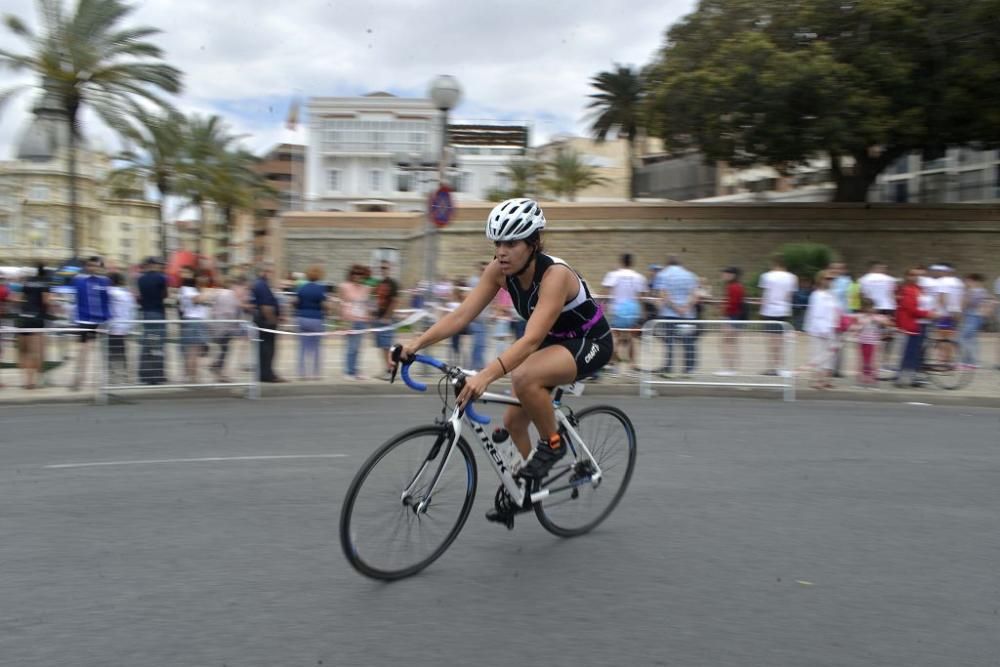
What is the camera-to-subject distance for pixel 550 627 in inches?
→ 160

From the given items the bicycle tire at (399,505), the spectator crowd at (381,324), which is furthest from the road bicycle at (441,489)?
the spectator crowd at (381,324)

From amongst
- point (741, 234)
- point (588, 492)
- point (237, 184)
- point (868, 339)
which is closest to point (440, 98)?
point (868, 339)

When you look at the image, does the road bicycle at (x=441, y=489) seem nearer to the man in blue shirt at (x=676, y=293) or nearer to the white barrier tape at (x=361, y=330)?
the white barrier tape at (x=361, y=330)

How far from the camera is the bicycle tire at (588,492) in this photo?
539 centimetres

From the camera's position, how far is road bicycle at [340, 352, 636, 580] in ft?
14.4

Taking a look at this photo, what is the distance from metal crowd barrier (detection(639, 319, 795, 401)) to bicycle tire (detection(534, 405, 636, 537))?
6895mm

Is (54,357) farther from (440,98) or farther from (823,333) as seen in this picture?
(823,333)

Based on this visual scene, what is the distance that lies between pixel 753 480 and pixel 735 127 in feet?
85.1

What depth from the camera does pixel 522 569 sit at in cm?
488

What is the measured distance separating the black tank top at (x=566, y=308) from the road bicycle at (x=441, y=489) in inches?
12.8

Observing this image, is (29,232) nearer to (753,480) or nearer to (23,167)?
(23,167)

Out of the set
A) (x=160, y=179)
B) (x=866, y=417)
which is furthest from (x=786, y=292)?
(x=160, y=179)

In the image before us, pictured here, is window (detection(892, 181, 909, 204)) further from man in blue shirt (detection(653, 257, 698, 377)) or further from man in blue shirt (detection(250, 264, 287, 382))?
man in blue shirt (detection(250, 264, 287, 382))

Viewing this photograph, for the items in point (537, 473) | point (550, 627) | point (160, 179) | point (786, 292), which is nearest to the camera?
point (550, 627)
